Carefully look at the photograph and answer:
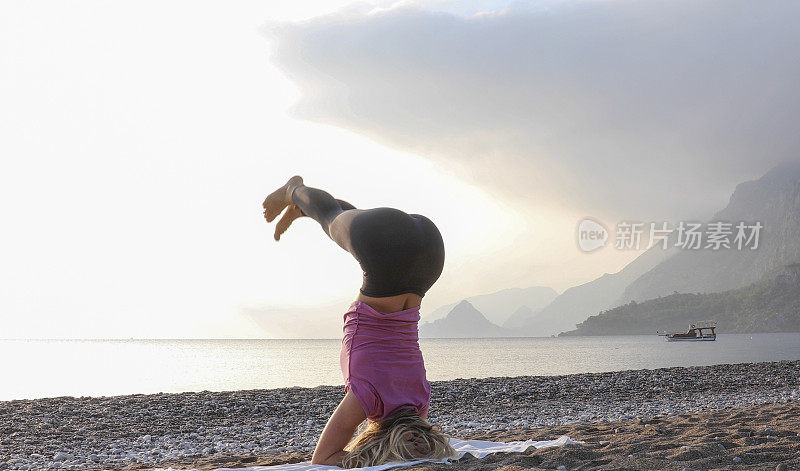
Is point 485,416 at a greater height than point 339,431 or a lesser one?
lesser

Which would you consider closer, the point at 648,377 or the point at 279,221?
the point at 279,221

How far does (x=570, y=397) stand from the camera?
14.6 meters

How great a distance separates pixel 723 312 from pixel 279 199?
187m

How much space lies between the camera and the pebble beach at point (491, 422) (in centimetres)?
451

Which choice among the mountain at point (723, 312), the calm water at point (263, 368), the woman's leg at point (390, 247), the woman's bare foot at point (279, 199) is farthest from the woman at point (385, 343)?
the mountain at point (723, 312)

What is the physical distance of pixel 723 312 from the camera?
553 ft

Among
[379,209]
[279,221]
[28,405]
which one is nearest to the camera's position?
[379,209]

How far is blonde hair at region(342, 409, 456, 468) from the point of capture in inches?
170

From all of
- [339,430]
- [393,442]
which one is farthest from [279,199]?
[393,442]

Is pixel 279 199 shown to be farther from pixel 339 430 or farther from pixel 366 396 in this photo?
pixel 339 430

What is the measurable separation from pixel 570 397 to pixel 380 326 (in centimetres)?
1140

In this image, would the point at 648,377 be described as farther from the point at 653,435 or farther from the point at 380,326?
the point at 380,326

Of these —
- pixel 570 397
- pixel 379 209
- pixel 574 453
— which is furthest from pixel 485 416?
pixel 379 209

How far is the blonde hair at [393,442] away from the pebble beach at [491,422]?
0.25 meters
